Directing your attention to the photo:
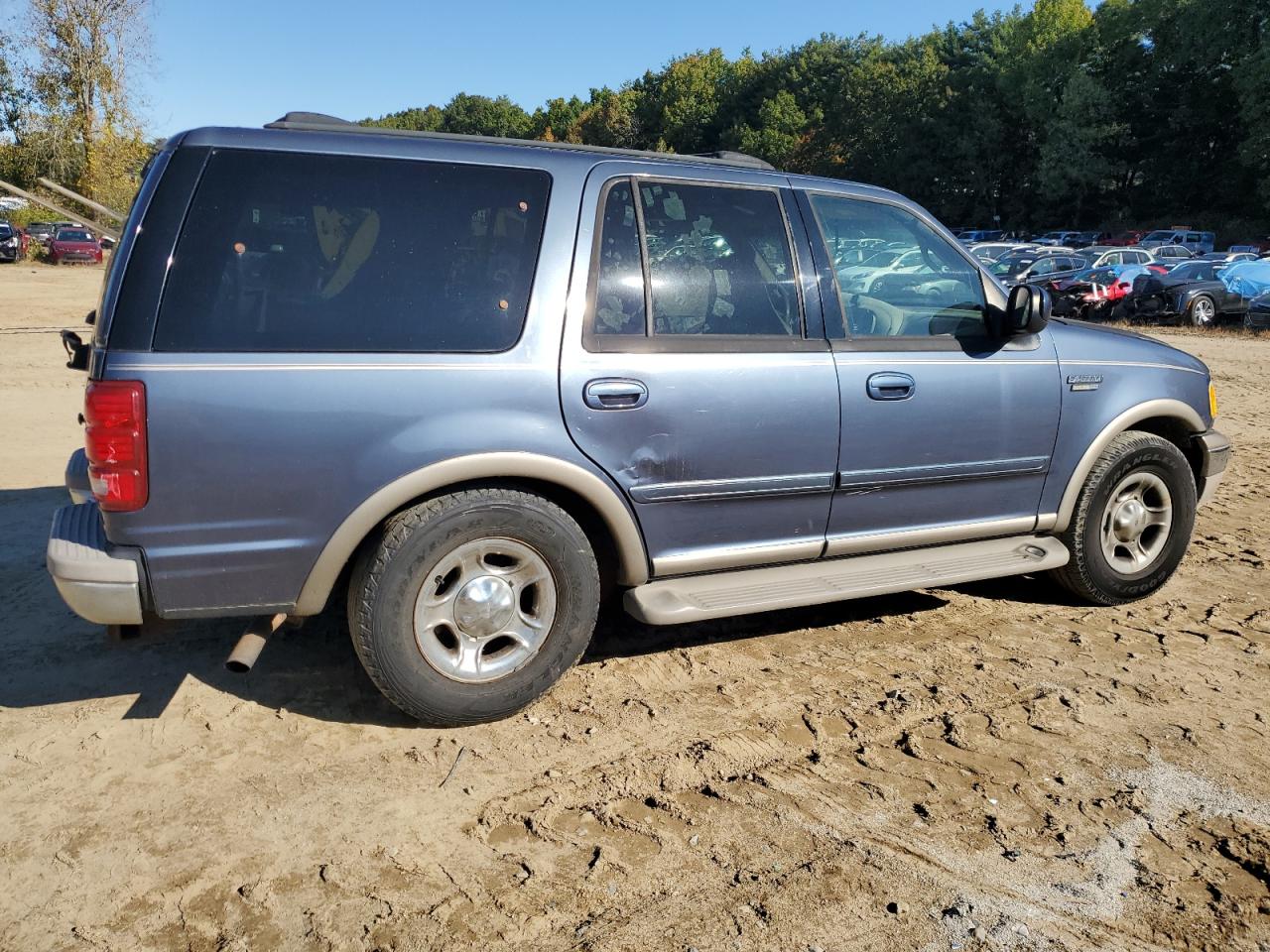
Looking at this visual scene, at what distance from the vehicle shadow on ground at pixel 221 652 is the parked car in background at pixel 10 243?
1350 inches

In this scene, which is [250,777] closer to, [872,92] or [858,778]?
[858,778]

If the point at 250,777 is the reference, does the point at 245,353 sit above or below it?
Answer: above

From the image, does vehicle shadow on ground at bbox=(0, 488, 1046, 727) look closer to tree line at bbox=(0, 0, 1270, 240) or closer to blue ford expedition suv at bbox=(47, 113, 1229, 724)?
blue ford expedition suv at bbox=(47, 113, 1229, 724)

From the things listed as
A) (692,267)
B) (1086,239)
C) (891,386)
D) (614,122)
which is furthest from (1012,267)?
(614,122)

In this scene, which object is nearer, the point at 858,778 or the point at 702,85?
the point at 858,778

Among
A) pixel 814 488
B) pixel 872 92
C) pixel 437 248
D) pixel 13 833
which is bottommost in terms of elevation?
pixel 13 833

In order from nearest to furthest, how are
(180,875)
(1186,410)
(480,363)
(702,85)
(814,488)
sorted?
1. (180,875)
2. (480,363)
3. (814,488)
4. (1186,410)
5. (702,85)

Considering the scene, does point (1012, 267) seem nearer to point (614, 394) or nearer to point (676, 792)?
point (614, 394)

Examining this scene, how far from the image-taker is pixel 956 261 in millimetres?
4523

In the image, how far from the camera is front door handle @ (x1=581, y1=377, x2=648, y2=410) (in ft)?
11.8

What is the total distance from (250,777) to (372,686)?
0.72 metres

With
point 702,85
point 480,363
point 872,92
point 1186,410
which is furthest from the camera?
point 702,85

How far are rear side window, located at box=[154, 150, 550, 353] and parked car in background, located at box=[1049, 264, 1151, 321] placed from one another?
20.9 m

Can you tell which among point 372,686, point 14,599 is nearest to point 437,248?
point 372,686
